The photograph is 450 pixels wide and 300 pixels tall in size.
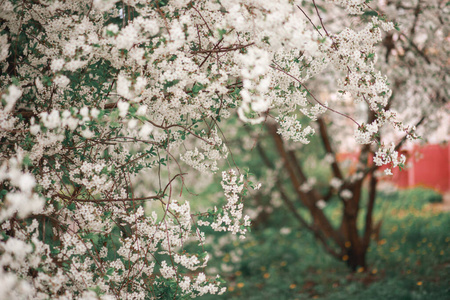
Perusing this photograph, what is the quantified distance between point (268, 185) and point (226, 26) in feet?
22.6

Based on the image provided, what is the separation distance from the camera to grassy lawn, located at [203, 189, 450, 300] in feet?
15.3

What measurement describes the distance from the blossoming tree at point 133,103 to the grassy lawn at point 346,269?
307cm

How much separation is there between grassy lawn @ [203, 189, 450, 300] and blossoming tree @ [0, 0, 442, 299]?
3.07 metres

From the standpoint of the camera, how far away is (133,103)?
6.17 feet

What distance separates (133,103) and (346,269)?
509 cm

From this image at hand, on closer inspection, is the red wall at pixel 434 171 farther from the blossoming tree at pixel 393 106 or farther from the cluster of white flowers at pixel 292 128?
the cluster of white flowers at pixel 292 128

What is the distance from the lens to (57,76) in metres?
1.93

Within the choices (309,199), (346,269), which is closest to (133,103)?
(309,199)

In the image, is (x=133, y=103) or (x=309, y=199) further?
(x=309, y=199)

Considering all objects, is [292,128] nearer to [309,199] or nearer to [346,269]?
[309,199]

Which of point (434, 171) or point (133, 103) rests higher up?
point (434, 171)

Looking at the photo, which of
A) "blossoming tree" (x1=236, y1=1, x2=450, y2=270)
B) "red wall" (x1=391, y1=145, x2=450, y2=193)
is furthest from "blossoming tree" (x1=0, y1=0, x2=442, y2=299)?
"red wall" (x1=391, y1=145, x2=450, y2=193)

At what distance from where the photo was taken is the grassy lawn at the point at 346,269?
4656 millimetres

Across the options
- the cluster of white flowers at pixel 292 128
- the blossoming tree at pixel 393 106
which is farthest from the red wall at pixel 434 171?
the cluster of white flowers at pixel 292 128
